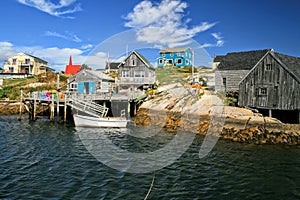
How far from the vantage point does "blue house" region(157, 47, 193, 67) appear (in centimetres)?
7412

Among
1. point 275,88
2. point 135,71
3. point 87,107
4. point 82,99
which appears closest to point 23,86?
point 135,71

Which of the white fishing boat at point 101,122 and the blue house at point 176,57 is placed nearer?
the white fishing boat at point 101,122

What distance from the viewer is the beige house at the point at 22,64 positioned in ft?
239

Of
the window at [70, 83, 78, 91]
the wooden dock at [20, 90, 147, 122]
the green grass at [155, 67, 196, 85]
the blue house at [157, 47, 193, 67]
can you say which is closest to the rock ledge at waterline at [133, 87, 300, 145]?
the wooden dock at [20, 90, 147, 122]

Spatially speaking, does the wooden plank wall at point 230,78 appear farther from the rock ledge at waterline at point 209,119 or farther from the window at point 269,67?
the window at point 269,67

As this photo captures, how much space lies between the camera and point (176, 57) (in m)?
74.6

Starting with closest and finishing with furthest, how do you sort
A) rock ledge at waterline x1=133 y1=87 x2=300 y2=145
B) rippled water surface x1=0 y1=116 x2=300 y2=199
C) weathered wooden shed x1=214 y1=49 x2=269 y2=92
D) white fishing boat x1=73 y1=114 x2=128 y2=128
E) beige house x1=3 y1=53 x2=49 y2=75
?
rippled water surface x1=0 y1=116 x2=300 y2=199
rock ledge at waterline x1=133 y1=87 x2=300 y2=145
white fishing boat x1=73 y1=114 x2=128 y2=128
weathered wooden shed x1=214 y1=49 x2=269 y2=92
beige house x1=3 y1=53 x2=49 y2=75

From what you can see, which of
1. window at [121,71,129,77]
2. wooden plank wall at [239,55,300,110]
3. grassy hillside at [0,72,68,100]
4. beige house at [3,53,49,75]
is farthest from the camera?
beige house at [3,53,49,75]

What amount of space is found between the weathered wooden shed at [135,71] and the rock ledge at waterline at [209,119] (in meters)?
7.70

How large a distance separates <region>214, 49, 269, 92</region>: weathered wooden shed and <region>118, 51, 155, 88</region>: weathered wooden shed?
40.8 ft

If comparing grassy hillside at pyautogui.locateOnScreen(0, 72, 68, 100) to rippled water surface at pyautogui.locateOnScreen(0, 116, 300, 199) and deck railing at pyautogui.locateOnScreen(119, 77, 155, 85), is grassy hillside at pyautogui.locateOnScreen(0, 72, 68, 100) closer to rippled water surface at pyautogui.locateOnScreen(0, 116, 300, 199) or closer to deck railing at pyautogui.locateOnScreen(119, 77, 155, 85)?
deck railing at pyautogui.locateOnScreen(119, 77, 155, 85)

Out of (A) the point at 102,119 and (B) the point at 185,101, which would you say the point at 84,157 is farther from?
(B) the point at 185,101

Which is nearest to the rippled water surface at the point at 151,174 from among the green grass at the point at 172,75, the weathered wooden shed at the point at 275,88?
the weathered wooden shed at the point at 275,88

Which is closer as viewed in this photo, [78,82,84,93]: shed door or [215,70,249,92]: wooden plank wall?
[215,70,249,92]: wooden plank wall
